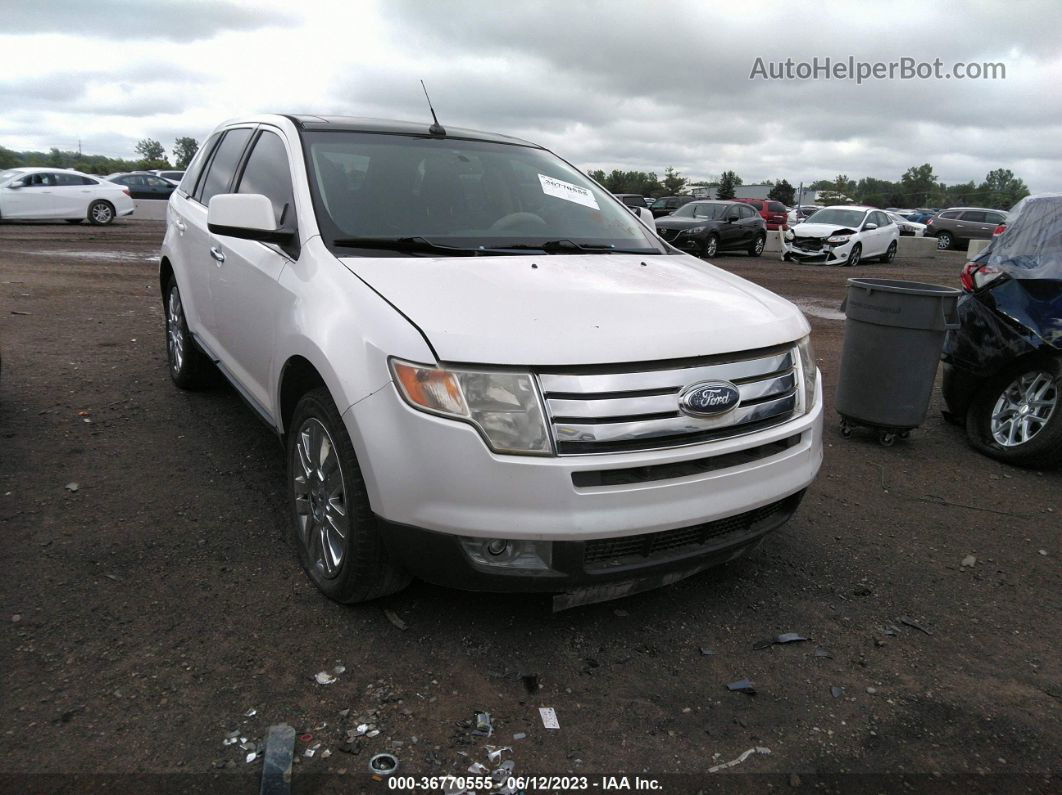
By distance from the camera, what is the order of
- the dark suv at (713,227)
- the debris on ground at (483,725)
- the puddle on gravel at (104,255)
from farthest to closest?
the dark suv at (713,227)
the puddle on gravel at (104,255)
the debris on ground at (483,725)

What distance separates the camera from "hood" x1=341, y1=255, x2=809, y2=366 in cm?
253

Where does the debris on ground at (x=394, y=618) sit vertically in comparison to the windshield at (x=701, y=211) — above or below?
below

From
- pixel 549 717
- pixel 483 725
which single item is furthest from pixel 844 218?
pixel 483 725

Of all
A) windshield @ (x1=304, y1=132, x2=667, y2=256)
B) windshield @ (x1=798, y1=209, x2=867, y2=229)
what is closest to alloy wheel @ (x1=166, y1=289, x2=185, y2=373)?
windshield @ (x1=304, y1=132, x2=667, y2=256)

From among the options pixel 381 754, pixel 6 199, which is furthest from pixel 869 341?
pixel 6 199

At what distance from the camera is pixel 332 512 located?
2951mm

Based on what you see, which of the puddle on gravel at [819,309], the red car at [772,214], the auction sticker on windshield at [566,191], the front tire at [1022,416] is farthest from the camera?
the red car at [772,214]

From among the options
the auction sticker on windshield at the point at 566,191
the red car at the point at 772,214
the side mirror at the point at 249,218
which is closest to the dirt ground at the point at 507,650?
the side mirror at the point at 249,218

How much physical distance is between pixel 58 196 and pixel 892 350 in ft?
67.2

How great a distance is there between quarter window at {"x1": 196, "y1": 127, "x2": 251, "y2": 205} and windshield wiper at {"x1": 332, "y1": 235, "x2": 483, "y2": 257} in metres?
1.71

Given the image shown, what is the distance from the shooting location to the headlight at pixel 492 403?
2.47 metres

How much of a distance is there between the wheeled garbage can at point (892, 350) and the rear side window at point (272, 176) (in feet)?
12.0

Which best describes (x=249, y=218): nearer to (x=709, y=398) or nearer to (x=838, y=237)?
(x=709, y=398)

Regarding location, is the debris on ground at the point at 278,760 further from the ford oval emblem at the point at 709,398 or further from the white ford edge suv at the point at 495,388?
the ford oval emblem at the point at 709,398
